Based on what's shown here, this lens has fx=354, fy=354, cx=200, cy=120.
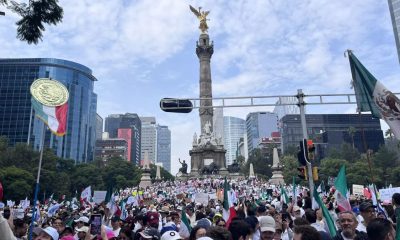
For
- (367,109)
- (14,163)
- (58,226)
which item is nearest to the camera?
(367,109)

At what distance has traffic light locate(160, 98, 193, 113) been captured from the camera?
17.7 meters

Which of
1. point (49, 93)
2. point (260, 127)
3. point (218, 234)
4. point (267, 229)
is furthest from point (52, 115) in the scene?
point (260, 127)

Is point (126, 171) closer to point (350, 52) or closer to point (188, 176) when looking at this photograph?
point (188, 176)

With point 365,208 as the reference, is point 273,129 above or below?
above

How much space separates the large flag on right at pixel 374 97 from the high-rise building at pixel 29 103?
3987 inches

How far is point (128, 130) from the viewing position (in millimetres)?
179375

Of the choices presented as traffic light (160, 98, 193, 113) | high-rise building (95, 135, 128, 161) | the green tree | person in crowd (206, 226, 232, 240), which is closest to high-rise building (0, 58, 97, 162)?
high-rise building (95, 135, 128, 161)

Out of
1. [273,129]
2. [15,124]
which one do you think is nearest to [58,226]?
[15,124]

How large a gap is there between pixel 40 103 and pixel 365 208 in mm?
8655

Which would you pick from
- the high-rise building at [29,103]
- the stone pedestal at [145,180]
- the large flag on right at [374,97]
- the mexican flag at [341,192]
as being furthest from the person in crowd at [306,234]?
the high-rise building at [29,103]

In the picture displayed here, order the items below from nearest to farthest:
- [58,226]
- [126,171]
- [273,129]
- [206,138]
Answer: [58,226] → [206,138] → [126,171] → [273,129]

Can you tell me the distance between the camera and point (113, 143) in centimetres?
15675

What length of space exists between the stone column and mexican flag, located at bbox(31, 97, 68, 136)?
168 feet

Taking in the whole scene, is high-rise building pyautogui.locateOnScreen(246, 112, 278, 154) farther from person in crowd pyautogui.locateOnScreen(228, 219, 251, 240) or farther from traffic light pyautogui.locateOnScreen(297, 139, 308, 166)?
person in crowd pyautogui.locateOnScreen(228, 219, 251, 240)
